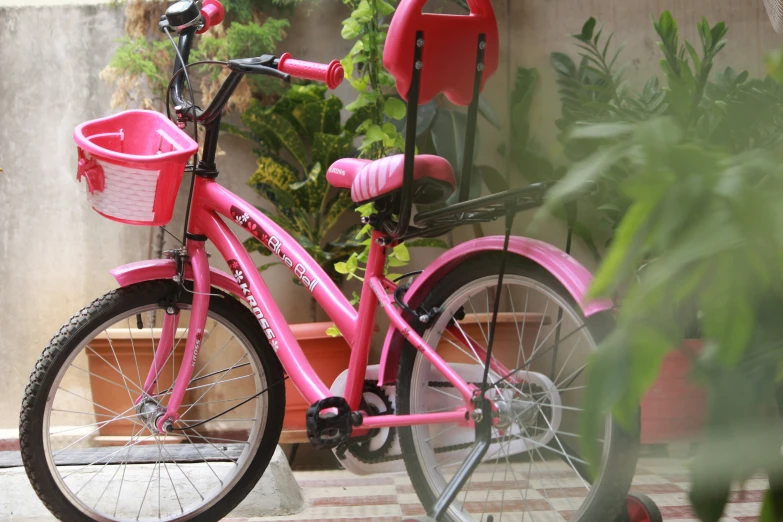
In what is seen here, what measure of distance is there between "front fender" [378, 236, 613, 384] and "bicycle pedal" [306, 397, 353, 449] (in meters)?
0.10

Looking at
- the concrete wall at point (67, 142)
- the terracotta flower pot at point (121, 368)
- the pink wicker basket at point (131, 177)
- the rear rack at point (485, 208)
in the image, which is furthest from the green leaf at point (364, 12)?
the rear rack at point (485, 208)

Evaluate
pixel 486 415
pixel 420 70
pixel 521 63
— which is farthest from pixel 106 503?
pixel 521 63

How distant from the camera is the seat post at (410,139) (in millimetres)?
1330

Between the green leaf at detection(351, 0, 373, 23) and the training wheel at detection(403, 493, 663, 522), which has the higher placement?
the green leaf at detection(351, 0, 373, 23)

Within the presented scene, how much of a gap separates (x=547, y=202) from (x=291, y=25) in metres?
3.18

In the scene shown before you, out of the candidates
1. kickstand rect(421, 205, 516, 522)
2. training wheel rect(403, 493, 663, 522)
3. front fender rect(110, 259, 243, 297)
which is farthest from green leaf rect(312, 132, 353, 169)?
training wheel rect(403, 493, 663, 522)

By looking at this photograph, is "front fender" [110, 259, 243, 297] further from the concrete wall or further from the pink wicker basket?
the concrete wall

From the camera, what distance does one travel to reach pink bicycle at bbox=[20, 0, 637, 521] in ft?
4.51

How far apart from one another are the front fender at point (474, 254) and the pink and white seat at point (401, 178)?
0.38 feet

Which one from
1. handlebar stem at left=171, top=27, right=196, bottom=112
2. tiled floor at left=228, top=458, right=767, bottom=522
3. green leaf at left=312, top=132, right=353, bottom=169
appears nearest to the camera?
handlebar stem at left=171, top=27, right=196, bottom=112

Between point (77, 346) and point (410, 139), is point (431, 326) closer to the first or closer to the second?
point (410, 139)

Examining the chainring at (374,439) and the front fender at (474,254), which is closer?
the front fender at (474,254)

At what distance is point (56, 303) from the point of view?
126 inches

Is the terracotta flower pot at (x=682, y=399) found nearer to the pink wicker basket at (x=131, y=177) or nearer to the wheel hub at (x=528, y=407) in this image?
the wheel hub at (x=528, y=407)
